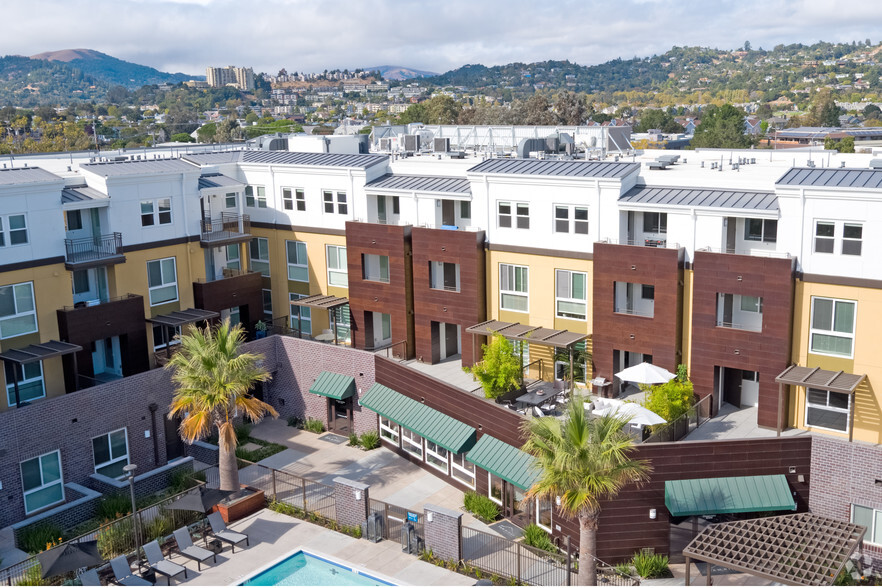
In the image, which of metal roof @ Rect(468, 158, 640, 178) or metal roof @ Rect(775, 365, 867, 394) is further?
metal roof @ Rect(468, 158, 640, 178)

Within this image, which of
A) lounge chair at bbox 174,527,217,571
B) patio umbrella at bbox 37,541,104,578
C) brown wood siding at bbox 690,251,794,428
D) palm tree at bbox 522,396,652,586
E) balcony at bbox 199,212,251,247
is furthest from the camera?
balcony at bbox 199,212,251,247

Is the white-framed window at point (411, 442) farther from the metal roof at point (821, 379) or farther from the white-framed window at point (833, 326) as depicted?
the white-framed window at point (833, 326)

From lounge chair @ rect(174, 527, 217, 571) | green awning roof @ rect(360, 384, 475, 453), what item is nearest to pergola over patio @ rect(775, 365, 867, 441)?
green awning roof @ rect(360, 384, 475, 453)

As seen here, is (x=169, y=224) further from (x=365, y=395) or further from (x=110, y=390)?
(x=365, y=395)

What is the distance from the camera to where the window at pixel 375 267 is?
36.6 m

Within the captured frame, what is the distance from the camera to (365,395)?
34.0 metres

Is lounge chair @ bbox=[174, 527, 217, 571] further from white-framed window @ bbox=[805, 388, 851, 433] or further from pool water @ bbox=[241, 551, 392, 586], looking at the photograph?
white-framed window @ bbox=[805, 388, 851, 433]

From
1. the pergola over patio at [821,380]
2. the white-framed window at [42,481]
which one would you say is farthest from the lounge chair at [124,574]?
the pergola over patio at [821,380]

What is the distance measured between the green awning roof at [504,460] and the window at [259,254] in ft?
56.4

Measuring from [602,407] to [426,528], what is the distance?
6.92 m

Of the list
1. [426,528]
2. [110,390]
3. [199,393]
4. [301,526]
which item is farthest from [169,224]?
[426,528]

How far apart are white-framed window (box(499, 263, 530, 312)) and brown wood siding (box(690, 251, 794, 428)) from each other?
23.5ft

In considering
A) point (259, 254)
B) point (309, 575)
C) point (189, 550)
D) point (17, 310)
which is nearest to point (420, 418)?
point (309, 575)

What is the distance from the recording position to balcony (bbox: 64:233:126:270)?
3209 centimetres
